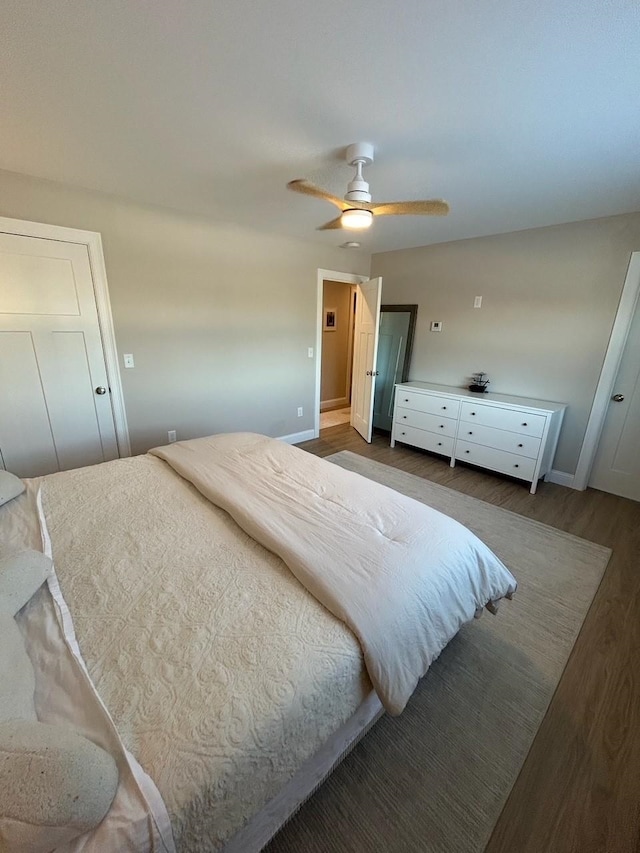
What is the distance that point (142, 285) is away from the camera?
282cm

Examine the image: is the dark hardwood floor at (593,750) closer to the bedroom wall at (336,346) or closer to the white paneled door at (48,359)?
the white paneled door at (48,359)

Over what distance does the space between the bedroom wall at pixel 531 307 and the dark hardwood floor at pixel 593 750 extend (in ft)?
5.18

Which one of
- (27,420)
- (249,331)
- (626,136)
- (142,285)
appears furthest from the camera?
(249,331)

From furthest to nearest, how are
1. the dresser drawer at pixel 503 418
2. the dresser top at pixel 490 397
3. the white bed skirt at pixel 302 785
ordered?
the dresser top at pixel 490 397 < the dresser drawer at pixel 503 418 < the white bed skirt at pixel 302 785

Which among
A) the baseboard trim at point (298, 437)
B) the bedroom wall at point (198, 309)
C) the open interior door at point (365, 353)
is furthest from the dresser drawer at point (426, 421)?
the bedroom wall at point (198, 309)

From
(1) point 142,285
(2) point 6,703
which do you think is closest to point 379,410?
(1) point 142,285

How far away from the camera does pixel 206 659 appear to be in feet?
2.96

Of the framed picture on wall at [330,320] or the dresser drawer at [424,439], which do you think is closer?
the dresser drawer at [424,439]

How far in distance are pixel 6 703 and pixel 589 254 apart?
4182mm

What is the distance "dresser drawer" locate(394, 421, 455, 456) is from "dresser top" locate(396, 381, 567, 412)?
0.47 m

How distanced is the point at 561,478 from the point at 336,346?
3.63 metres

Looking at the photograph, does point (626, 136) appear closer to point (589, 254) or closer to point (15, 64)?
point (589, 254)

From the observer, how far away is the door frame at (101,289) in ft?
7.46

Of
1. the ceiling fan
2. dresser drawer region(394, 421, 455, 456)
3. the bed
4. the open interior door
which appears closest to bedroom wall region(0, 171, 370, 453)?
the open interior door
